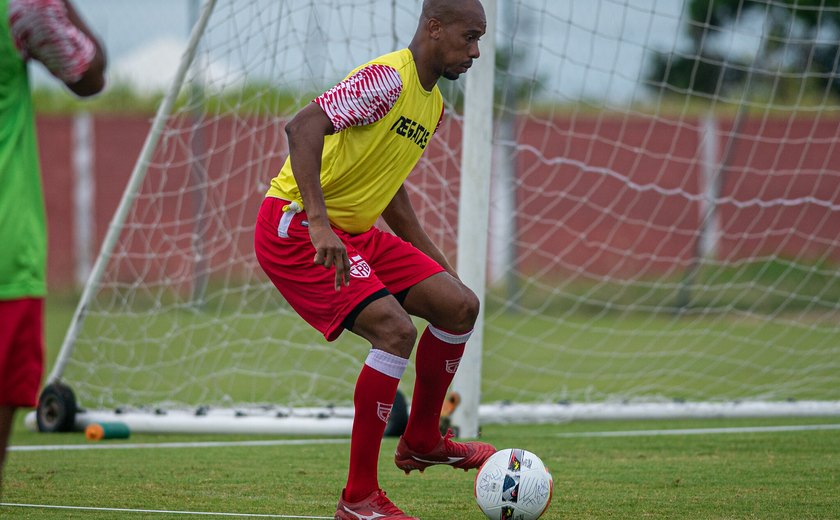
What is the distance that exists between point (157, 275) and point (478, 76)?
5.45 metres

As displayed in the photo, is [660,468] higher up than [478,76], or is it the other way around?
[478,76]

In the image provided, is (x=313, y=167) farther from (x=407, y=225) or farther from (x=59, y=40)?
(x=59, y=40)

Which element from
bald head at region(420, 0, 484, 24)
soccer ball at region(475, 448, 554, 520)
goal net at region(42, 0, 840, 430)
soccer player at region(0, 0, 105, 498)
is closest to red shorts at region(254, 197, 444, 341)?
soccer ball at region(475, 448, 554, 520)

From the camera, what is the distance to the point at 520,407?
770cm

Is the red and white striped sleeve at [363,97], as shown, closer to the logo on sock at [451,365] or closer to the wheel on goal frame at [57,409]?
the logo on sock at [451,365]

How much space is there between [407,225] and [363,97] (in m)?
0.91

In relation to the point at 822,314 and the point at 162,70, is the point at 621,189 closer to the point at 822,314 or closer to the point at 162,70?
the point at 822,314

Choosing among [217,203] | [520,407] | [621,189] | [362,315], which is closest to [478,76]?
[520,407]

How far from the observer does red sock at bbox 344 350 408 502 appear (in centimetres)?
404

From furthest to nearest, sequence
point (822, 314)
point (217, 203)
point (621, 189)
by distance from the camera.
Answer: point (621, 189) < point (822, 314) < point (217, 203)

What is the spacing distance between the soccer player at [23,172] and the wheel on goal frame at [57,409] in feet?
14.5

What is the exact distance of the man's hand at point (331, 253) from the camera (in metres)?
3.94

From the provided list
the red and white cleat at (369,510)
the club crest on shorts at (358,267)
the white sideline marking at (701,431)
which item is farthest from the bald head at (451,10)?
the white sideline marking at (701,431)

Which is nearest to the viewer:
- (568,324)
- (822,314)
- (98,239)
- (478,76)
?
(478,76)
